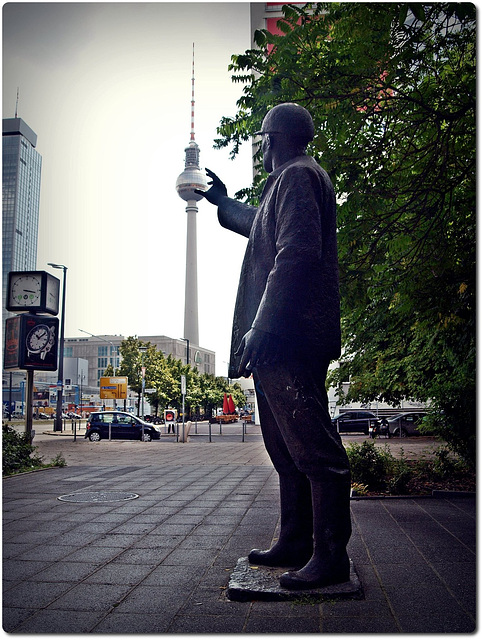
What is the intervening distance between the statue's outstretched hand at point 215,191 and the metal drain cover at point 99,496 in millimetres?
4566

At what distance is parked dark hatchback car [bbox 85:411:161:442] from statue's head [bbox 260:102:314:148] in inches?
961

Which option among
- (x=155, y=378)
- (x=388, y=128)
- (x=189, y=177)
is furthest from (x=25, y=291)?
(x=189, y=177)

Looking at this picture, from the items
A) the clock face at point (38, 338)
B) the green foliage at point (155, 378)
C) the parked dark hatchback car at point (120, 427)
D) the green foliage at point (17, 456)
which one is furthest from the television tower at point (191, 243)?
the green foliage at point (17, 456)

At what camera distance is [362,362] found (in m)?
12.2

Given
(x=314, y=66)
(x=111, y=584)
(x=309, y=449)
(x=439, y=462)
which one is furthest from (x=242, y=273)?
(x=439, y=462)

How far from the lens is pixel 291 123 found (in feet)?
11.5

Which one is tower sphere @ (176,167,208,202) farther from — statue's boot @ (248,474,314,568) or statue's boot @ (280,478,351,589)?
statue's boot @ (280,478,351,589)

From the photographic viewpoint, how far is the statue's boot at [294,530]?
344 cm

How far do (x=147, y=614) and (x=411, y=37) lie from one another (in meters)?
5.21

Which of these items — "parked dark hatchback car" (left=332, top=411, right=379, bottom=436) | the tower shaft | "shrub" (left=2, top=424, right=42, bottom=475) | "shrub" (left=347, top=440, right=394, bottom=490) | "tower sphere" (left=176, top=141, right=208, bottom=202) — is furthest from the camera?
"tower sphere" (left=176, top=141, right=208, bottom=202)

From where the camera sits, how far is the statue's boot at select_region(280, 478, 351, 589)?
9.91 ft

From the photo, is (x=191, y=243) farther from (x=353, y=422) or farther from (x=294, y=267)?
(x=294, y=267)

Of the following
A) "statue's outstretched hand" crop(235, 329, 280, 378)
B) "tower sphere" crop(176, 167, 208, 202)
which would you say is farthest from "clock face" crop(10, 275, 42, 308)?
"tower sphere" crop(176, 167, 208, 202)

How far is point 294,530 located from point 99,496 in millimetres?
4699
